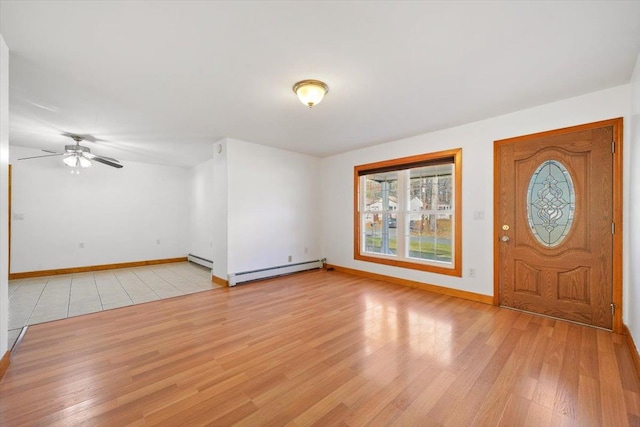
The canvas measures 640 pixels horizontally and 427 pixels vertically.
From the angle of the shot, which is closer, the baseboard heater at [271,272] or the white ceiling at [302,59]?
the white ceiling at [302,59]

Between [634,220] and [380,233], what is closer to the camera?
[634,220]

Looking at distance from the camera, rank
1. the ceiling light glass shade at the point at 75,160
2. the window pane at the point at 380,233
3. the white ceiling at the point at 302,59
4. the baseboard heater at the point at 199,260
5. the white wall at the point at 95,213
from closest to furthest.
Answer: the white ceiling at the point at 302,59 < the ceiling light glass shade at the point at 75,160 < the window pane at the point at 380,233 < the white wall at the point at 95,213 < the baseboard heater at the point at 199,260

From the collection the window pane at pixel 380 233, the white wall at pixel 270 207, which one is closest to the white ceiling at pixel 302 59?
the white wall at pixel 270 207

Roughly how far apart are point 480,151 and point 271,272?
4.07m

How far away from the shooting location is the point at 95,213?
5.88 meters

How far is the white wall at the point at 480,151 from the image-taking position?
288 cm

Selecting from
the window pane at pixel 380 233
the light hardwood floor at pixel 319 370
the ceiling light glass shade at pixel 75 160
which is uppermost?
the ceiling light glass shade at pixel 75 160

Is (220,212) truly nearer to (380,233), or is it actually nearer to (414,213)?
(380,233)

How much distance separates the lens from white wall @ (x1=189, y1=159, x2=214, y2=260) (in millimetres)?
6216

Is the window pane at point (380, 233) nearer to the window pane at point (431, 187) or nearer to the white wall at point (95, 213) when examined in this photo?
the window pane at point (431, 187)

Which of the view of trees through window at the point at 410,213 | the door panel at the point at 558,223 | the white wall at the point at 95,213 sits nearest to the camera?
the door panel at the point at 558,223

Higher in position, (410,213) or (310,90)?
(310,90)

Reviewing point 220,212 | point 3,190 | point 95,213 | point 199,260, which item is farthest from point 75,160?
point 199,260

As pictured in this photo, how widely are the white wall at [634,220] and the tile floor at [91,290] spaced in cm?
511
